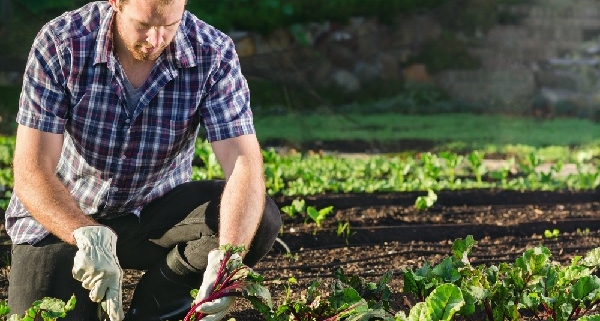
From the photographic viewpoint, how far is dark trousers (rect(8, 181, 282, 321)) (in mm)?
3303

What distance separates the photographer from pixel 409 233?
17.0 feet

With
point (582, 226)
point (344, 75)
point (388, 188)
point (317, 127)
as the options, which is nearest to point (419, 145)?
point (317, 127)

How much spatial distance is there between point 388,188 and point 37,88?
3341mm

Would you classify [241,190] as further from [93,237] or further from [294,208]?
[294,208]

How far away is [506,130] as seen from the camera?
10.9 meters

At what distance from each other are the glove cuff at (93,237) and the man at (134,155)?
16 millimetres

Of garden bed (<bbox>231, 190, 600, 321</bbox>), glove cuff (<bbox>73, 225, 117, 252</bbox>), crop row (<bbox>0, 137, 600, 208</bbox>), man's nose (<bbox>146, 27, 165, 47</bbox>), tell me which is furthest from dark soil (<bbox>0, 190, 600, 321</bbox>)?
man's nose (<bbox>146, 27, 165, 47</bbox>)

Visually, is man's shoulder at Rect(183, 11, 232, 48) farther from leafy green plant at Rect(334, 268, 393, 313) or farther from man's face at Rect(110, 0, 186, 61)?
leafy green plant at Rect(334, 268, 393, 313)

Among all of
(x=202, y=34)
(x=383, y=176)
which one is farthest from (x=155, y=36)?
(x=383, y=176)

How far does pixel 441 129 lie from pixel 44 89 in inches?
307

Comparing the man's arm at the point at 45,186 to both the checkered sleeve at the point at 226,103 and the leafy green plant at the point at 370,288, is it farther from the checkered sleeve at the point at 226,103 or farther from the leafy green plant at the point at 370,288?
the leafy green plant at the point at 370,288

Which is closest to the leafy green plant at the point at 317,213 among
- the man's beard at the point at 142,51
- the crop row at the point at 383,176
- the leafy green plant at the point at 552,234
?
the crop row at the point at 383,176

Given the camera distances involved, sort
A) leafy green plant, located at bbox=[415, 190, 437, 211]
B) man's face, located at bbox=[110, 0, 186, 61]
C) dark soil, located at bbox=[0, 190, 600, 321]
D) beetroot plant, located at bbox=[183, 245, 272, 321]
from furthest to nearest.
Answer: leafy green plant, located at bbox=[415, 190, 437, 211] < dark soil, located at bbox=[0, 190, 600, 321] < man's face, located at bbox=[110, 0, 186, 61] < beetroot plant, located at bbox=[183, 245, 272, 321]

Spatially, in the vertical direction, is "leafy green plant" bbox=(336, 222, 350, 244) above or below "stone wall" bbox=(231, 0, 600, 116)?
below
